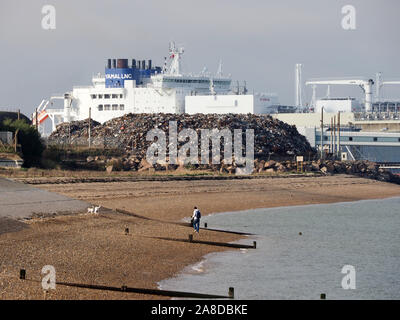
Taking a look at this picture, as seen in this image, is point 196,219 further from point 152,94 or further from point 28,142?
point 152,94


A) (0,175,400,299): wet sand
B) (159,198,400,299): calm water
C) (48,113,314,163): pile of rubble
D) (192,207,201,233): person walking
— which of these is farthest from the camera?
(48,113,314,163): pile of rubble

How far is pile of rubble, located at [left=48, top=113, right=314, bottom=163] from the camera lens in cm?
5773

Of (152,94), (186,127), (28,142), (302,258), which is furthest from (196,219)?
(152,94)

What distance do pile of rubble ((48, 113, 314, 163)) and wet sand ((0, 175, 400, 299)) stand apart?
12.7 m

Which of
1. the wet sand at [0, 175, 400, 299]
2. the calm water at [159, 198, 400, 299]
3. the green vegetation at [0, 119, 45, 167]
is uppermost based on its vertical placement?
the green vegetation at [0, 119, 45, 167]

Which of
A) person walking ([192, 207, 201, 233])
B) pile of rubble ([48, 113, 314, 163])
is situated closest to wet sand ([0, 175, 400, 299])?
person walking ([192, 207, 201, 233])

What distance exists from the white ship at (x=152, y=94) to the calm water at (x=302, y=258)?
3208 centimetres

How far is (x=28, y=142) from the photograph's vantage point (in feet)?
149

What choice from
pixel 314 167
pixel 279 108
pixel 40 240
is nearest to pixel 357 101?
pixel 279 108

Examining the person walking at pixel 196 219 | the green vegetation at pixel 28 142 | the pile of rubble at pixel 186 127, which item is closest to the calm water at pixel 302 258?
the person walking at pixel 196 219

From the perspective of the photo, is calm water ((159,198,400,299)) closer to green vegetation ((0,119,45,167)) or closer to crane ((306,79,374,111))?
green vegetation ((0,119,45,167))

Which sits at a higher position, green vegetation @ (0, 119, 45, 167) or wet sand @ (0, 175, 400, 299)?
green vegetation @ (0, 119, 45, 167)
